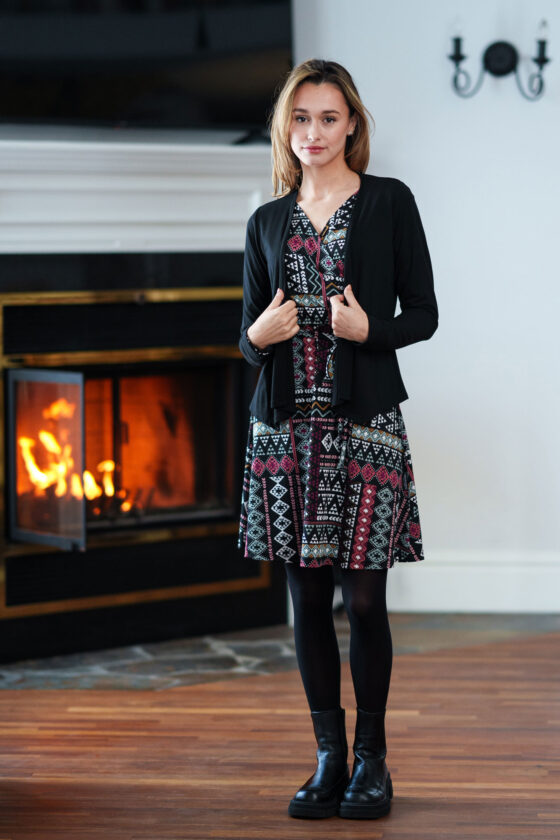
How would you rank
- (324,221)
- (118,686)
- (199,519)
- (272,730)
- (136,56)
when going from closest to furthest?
(324,221), (272,730), (118,686), (136,56), (199,519)

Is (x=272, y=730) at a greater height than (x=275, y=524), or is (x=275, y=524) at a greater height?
(x=275, y=524)

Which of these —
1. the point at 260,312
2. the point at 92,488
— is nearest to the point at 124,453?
the point at 92,488

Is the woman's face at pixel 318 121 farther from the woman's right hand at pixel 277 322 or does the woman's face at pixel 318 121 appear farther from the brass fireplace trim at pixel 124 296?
the brass fireplace trim at pixel 124 296

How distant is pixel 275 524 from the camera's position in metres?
2.04

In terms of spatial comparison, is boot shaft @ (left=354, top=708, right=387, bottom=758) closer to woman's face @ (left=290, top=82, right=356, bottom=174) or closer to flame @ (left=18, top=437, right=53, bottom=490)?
woman's face @ (left=290, top=82, right=356, bottom=174)

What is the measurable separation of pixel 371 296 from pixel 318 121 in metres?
0.32

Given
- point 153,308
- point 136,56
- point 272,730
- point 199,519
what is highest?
point 136,56

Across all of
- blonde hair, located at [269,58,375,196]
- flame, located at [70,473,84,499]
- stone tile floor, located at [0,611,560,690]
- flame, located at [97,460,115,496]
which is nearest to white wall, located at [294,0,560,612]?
stone tile floor, located at [0,611,560,690]

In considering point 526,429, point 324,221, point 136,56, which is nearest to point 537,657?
point 526,429

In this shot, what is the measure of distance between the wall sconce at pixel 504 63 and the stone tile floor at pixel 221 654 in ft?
5.24

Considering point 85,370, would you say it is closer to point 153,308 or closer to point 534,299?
point 153,308

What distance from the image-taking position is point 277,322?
78.2 inches

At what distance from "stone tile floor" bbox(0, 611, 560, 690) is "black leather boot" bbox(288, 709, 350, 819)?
91 centimetres

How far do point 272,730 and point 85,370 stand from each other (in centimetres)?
123
